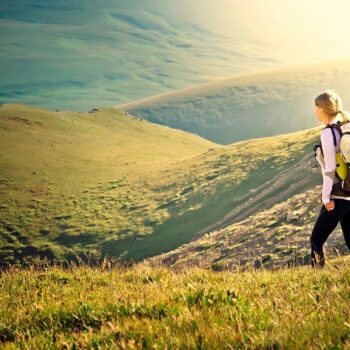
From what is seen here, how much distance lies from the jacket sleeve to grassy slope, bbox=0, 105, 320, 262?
39769mm

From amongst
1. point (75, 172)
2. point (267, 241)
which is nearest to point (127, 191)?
point (75, 172)

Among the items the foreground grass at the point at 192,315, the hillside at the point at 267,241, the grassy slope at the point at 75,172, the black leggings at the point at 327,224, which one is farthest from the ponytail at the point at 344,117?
the grassy slope at the point at 75,172

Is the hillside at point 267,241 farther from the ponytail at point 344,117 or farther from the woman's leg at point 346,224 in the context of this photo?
the ponytail at point 344,117

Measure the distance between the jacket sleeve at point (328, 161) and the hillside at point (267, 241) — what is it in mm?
17660

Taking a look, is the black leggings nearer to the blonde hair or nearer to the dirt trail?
the blonde hair

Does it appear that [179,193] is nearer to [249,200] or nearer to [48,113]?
[249,200]

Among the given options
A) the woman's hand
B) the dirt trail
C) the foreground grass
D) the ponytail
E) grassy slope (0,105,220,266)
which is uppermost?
the ponytail

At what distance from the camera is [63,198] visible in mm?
93625

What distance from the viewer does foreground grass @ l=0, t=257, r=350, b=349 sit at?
4.36 meters

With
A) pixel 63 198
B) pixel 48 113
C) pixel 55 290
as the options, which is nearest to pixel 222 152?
pixel 63 198

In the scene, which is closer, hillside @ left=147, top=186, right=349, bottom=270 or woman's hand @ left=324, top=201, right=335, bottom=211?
woman's hand @ left=324, top=201, right=335, bottom=211

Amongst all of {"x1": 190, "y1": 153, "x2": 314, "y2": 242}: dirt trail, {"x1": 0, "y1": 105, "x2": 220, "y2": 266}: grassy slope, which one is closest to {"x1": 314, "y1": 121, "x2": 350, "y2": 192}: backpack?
{"x1": 190, "y1": 153, "x2": 314, "y2": 242}: dirt trail

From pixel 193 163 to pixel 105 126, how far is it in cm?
7948

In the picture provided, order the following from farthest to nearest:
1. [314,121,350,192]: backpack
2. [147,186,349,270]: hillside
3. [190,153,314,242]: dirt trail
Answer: [190,153,314,242]: dirt trail → [147,186,349,270]: hillside → [314,121,350,192]: backpack
